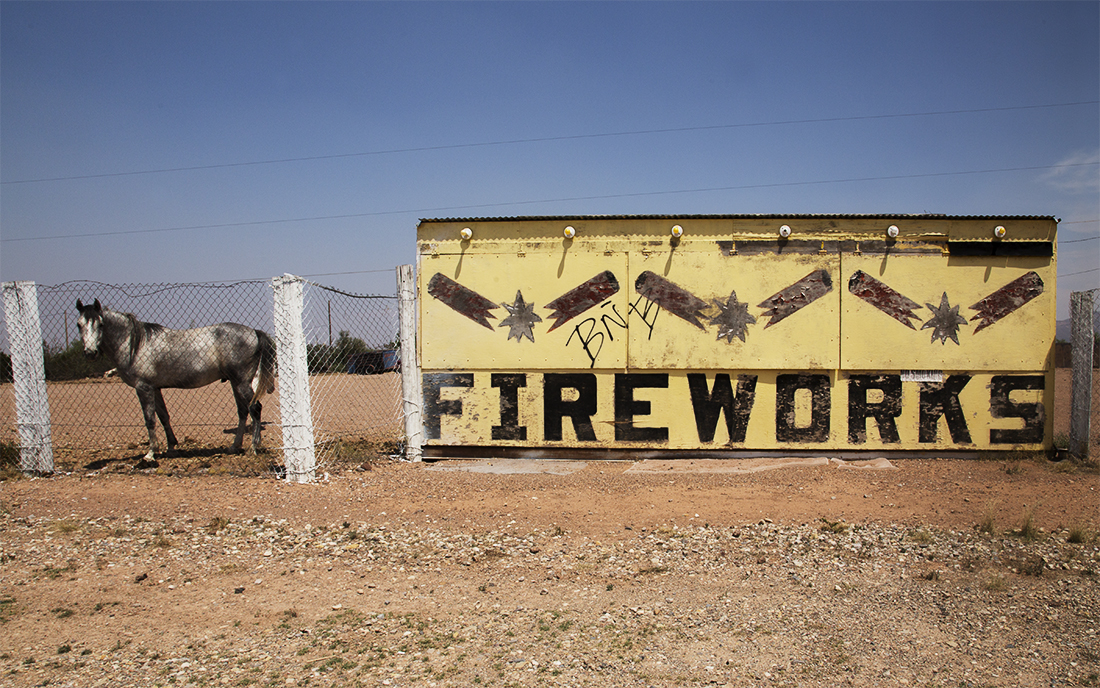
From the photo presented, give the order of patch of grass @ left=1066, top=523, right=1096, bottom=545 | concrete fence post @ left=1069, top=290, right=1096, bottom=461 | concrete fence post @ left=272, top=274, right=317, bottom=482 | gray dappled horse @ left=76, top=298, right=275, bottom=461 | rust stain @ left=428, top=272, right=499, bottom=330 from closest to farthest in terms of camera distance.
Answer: patch of grass @ left=1066, top=523, right=1096, bottom=545
concrete fence post @ left=272, top=274, right=317, bottom=482
gray dappled horse @ left=76, top=298, right=275, bottom=461
concrete fence post @ left=1069, top=290, right=1096, bottom=461
rust stain @ left=428, top=272, right=499, bottom=330

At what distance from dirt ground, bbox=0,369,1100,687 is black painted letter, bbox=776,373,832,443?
1.17m

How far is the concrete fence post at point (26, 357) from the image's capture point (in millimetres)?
7738

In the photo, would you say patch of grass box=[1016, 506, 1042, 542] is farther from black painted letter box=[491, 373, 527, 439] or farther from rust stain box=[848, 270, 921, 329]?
black painted letter box=[491, 373, 527, 439]

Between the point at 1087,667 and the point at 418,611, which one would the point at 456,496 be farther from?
the point at 1087,667

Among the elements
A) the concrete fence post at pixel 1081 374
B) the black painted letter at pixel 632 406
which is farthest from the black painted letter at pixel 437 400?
the concrete fence post at pixel 1081 374

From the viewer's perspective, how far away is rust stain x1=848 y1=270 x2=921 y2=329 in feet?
27.5

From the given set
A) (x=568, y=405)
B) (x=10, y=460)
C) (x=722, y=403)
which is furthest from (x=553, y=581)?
(x=10, y=460)

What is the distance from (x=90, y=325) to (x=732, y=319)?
7733 millimetres

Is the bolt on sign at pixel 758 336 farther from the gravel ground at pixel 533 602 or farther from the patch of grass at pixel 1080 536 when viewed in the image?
the patch of grass at pixel 1080 536

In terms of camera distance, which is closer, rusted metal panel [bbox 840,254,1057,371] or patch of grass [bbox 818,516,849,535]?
patch of grass [bbox 818,516,849,535]

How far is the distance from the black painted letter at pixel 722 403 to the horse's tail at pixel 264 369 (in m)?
5.65

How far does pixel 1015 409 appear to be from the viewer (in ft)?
27.5

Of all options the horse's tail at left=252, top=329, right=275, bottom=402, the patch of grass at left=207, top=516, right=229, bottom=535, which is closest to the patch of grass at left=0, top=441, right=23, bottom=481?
the horse's tail at left=252, top=329, right=275, bottom=402

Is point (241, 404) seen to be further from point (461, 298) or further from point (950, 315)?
point (950, 315)
